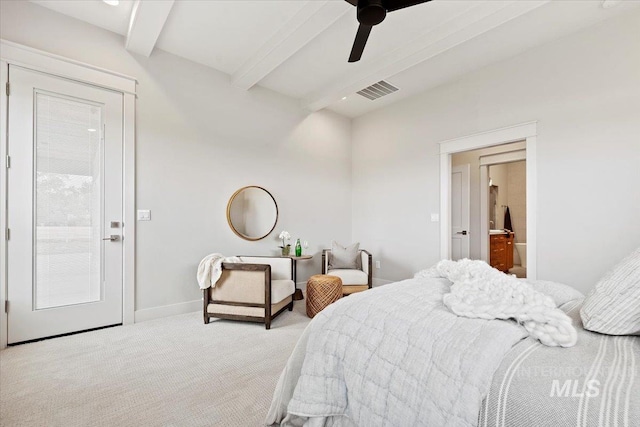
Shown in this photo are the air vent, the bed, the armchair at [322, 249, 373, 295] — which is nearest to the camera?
the bed

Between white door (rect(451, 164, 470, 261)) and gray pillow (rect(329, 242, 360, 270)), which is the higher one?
white door (rect(451, 164, 470, 261))

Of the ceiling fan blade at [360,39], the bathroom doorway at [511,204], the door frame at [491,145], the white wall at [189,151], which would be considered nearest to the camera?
the ceiling fan blade at [360,39]

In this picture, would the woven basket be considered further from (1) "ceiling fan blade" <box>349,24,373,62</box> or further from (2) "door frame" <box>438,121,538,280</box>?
(1) "ceiling fan blade" <box>349,24,373,62</box>

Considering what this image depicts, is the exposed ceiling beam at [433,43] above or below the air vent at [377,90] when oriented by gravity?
below

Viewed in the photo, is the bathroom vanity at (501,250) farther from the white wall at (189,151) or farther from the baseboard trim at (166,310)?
the baseboard trim at (166,310)

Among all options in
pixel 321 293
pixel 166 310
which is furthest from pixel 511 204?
pixel 166 310

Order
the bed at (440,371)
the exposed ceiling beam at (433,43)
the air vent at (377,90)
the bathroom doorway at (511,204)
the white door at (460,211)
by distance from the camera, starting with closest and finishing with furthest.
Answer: the bed at (440,371), the exposed ceiling beam at (433,43), the air vent at (377,90), the white door at (460,211), the bathroom doorway at (511,204)

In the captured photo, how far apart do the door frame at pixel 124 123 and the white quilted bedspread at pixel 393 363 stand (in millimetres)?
2434

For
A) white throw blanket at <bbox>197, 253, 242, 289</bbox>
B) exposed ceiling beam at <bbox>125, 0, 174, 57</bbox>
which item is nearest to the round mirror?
white throw blanket at <bbox>197, 253, 242, 289</bbox>

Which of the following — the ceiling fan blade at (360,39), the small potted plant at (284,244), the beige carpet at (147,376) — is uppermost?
the ceiling fan blade at (360,39)

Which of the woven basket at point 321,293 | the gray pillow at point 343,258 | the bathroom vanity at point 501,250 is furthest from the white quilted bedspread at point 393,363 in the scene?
the bathroom vanity at point 501,250

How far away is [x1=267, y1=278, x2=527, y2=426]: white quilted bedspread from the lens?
2.96ft

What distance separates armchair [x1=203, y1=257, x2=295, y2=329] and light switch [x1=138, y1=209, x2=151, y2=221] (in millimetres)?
1011

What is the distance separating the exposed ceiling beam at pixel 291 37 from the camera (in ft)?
8.24
